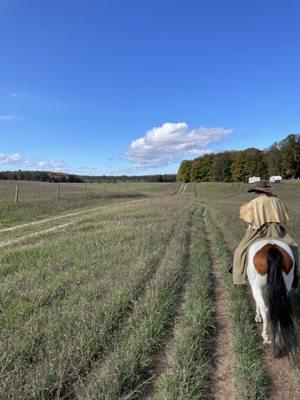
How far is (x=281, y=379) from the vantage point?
4.58m

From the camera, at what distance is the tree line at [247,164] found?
93812 millimetres

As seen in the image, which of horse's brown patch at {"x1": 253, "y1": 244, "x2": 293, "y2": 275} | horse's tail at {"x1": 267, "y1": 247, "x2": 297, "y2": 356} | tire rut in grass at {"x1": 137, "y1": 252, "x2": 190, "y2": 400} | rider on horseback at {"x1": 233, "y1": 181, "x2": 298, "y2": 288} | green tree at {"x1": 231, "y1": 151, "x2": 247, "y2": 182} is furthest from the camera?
green tree at {"x1": 231, "y1": 151, "x2": 247, "y2": 182}

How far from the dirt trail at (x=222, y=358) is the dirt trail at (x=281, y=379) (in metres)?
0.45

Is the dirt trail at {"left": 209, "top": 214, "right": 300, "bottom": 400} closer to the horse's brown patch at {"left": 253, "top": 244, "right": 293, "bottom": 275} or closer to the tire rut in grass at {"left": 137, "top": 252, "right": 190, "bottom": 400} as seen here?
the horse's brown patch at {"left": 253, "top": 244, "right": 293, "bottom": 275}

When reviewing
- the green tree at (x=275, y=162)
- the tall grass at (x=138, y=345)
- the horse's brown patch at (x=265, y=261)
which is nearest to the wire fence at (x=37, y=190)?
the tall grass at (x=138, y=345)

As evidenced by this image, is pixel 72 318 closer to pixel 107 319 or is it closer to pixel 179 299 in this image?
pixel 107 319

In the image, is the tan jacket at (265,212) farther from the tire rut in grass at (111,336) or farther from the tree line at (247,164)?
the tree line at (247,164)

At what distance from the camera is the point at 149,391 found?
421cm

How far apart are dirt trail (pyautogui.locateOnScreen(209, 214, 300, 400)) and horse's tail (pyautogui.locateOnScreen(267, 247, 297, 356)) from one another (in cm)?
15

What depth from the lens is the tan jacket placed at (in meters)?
6.68

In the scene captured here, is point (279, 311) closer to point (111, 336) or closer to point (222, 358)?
point (222, 358)

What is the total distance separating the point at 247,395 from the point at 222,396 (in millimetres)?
261

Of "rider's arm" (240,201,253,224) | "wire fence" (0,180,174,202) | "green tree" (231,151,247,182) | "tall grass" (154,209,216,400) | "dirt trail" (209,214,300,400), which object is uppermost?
"green tree" (231,151,247,182)

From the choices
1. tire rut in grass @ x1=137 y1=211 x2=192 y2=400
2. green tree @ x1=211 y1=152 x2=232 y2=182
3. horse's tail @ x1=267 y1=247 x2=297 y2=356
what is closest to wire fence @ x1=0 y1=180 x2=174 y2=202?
tire rut in grass @ x1=137 y1=211 x2=192 y2=400
